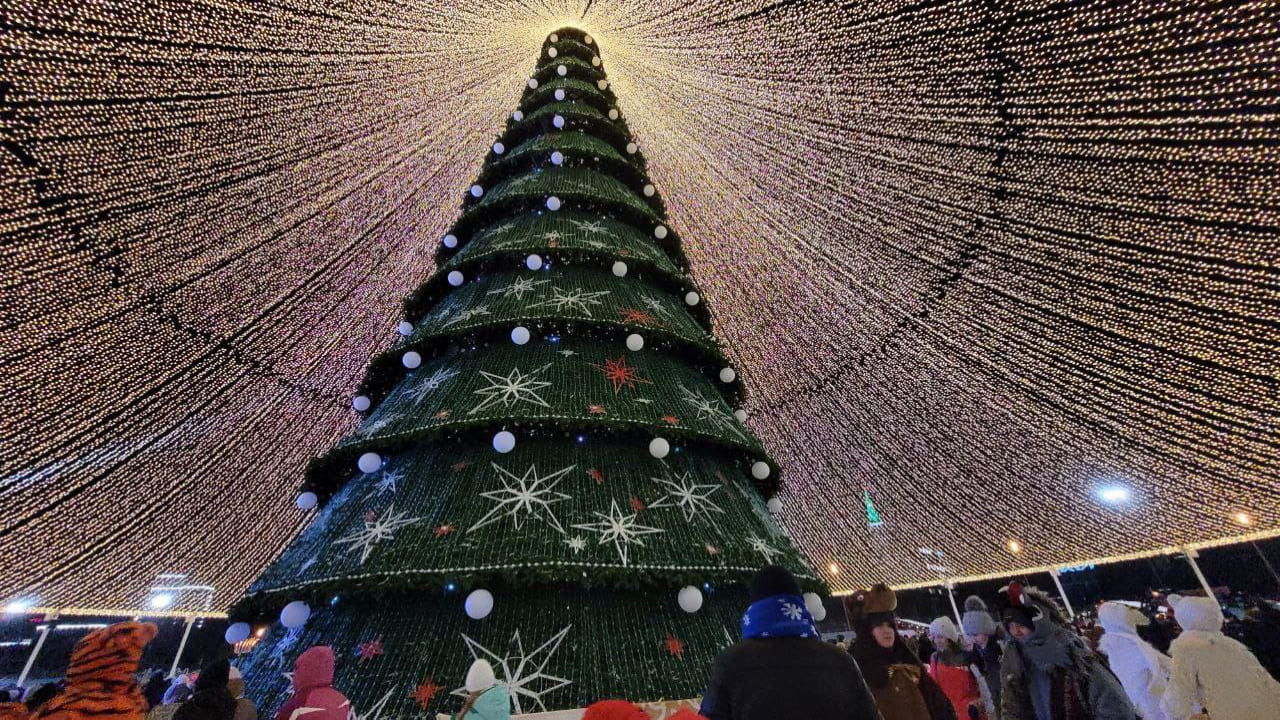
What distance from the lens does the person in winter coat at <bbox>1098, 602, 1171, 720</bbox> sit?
3.49 m

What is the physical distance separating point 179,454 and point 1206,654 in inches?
329

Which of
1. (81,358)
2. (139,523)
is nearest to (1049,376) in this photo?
(81,358)

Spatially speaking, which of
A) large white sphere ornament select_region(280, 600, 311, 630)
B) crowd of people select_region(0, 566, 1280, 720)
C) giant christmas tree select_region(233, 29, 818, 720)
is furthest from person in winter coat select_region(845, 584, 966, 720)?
large white sphere ornament select_region(280, 600, 311, 630)

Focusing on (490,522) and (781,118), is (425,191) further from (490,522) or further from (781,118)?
(490,522)

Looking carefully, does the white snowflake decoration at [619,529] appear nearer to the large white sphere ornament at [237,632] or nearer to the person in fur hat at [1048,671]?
the large white sphere ornament at [237,632]

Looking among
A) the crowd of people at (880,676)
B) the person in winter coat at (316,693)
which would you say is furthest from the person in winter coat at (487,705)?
the person in winter coat at (316,693)

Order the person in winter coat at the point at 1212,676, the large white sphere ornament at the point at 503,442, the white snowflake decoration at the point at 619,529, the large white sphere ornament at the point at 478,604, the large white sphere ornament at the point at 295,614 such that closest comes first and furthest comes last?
the large white sphere ornament at the point at 478,604
the large white sphere ornament at the point at 295,614
the white snowflake decoration at the point at 619,529
the large white sphere ornament at the point at 503,442
the person in winter coat at the point at 1212,676

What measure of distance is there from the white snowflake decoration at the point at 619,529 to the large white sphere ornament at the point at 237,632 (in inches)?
50.4

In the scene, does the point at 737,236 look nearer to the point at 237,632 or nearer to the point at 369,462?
the point at 369,462

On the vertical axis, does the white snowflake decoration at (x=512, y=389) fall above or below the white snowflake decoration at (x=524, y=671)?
above

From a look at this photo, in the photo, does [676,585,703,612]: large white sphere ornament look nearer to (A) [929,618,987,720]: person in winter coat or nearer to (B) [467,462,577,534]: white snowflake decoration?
(B) [467,462,577,534]: white snowflake decoration

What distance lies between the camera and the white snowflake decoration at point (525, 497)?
2.01 metres

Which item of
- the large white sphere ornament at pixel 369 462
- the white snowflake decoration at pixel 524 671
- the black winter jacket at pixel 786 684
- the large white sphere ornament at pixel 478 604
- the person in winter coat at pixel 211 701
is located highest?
the black winter jacket at pixel 786 684

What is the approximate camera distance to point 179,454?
5.24m
